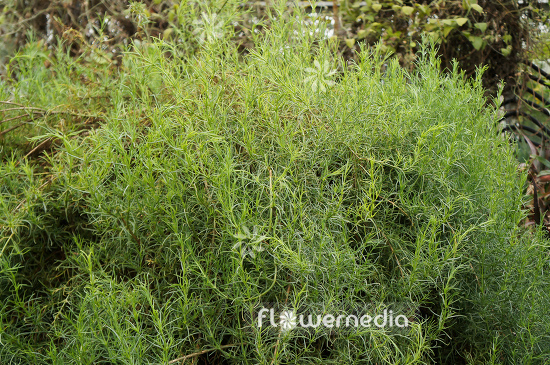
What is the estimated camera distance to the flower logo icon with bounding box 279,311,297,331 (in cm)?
105

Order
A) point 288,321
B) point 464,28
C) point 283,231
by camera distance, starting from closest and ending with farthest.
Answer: point 288,321 < point 283,231 < point 464,28

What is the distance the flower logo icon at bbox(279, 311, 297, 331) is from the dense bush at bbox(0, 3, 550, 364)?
0.02 metres

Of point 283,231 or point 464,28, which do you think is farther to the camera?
point 464,28

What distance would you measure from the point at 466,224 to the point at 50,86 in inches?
69.2

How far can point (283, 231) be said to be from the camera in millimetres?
1240

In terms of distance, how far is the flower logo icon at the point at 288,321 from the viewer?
1.05 meters

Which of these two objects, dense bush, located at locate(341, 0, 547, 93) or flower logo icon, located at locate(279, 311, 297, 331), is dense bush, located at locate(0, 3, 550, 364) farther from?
dense bush, located at locate(341, 0, 547, 93)

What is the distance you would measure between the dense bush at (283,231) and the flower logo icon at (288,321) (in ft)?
0.07

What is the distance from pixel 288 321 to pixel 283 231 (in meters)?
0.26

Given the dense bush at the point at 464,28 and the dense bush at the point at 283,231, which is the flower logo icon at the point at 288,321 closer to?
the dense bush at the point at 283,231

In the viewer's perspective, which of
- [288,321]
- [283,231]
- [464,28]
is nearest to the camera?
[288,321]

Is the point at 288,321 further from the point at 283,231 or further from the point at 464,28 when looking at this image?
the point at 464,28

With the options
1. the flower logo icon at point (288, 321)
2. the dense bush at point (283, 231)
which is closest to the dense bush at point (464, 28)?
the dense bush at point (283, 231)

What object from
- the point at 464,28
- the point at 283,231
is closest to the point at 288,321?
the point at 283,231
